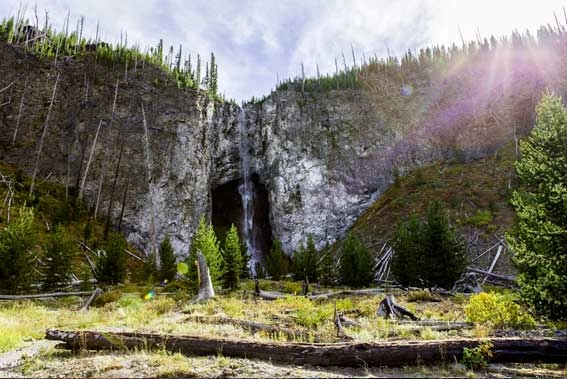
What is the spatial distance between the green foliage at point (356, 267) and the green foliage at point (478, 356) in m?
28.1

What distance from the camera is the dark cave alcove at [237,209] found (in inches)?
2501

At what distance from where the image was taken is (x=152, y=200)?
170ft

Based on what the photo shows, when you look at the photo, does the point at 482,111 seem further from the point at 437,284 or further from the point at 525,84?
the point at 437,284

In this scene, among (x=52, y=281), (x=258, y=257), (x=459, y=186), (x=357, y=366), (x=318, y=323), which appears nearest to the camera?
(x=357, y=366)

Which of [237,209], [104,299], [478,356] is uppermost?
[237,209]

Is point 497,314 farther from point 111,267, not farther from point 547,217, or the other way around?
point 111,267

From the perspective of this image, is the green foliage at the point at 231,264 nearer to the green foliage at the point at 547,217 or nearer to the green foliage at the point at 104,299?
the green foliage at the point at 104,299

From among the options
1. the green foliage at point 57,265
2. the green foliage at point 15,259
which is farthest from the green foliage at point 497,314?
the green foliage at point 57,265

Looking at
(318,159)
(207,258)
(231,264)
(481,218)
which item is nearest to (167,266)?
(231,264)

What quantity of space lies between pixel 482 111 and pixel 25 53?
77.1m

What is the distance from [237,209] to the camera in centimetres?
6519

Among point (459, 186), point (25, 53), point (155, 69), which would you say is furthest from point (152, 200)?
point (459, 186)

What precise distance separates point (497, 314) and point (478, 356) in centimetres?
533

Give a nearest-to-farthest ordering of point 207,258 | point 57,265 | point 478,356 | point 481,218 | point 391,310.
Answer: point 478,356, point 391,310, point 207,258, point 57,265, point 481,218
